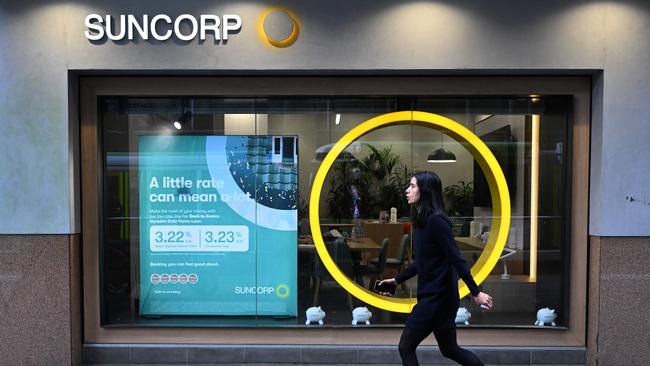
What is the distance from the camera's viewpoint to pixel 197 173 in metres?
5.26

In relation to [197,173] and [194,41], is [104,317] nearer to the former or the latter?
[197,173]

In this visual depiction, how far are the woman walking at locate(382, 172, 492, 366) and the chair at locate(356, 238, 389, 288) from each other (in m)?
1.99

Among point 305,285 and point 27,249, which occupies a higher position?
point 27,249

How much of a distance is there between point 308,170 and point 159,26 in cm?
213

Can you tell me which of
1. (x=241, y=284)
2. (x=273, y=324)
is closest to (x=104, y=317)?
(x=241, y=284)

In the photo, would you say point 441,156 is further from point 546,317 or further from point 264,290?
point 264,290

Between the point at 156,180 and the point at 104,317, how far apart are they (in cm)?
158

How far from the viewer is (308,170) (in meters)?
5.31

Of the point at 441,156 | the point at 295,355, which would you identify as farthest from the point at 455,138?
the point at 295,355

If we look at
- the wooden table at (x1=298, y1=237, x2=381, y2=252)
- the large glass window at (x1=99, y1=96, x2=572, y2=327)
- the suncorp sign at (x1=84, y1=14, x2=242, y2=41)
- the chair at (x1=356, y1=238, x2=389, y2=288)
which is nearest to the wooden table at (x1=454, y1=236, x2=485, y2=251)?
the large glass window at (x1=99, y1=96, x2=572, y2=327)

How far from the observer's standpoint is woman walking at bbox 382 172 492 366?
134 inches

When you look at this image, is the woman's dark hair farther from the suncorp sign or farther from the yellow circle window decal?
the suncorp sign

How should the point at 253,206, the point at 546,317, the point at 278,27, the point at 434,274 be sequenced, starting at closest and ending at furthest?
the point at 434,274 < the point at 278,27 < the point at 546,317 < the point at 253,206

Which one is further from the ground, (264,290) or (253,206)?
(253,206)
